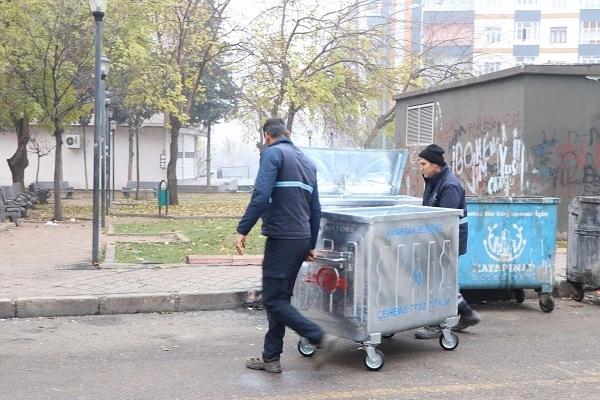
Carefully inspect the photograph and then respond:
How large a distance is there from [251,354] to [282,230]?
4.55 feet

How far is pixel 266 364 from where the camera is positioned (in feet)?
19.6

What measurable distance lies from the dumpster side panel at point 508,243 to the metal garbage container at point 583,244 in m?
0.67

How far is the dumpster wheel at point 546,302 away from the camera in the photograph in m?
8.50

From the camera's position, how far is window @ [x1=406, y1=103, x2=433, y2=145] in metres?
18.0

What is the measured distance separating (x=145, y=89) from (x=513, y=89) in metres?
12.9

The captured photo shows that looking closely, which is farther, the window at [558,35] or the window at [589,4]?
the window at [558,35]

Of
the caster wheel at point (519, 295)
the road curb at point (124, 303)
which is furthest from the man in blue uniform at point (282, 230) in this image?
the caster wheel at point (519, 295)

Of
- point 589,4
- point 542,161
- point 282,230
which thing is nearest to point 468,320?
point 282,230

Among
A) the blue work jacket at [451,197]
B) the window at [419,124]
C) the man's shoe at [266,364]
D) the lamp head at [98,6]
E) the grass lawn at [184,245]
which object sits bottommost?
the man's shoe at [266,364]

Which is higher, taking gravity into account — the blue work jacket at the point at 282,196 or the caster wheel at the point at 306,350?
the blue work jacket at the point at 282,196

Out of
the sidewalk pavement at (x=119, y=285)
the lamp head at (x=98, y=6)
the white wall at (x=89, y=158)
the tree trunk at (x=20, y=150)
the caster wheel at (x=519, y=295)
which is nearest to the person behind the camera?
the sidewalk pavement at (x=119, y=285)

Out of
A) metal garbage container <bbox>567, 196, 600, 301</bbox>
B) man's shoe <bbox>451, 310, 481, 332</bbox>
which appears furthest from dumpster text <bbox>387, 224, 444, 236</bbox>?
metal garbage container <bbox>567, 196, 600, 301</bbox>

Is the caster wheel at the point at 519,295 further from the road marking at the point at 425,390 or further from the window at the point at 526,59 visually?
the window at the point at 526,59

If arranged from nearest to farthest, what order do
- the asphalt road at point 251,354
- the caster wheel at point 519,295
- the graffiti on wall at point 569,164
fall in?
1. the asphalt road at point 251,354
2. the caster wheel at point 519,295
3. the graffiti on wall at point 569,164
